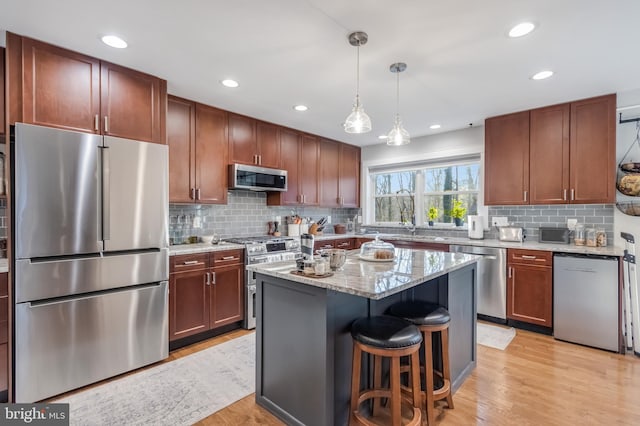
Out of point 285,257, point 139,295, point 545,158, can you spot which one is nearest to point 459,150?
point 545,158

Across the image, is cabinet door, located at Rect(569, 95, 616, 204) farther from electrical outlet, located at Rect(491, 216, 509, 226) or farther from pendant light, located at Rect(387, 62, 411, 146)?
pendant light, located at Rect(387, 62, 411, 146)

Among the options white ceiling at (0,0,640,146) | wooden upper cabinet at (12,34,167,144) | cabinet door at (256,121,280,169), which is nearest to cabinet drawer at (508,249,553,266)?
white ceiling at (0,0,640,146)

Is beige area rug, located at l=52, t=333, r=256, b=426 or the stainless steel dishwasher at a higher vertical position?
the stainless steel dishwasher

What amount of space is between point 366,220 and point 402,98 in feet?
9.09

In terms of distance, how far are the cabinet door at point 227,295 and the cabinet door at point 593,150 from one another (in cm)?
375

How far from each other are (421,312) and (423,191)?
3390 millimetres

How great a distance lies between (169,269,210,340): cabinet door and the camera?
297 cm

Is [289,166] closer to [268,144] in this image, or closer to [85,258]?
[268,144]

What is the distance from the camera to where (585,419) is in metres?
2.00

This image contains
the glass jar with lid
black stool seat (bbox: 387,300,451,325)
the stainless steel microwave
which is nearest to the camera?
black stool seat (bbox: 387,300,451,325)

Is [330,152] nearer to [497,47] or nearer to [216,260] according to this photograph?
[216,260]

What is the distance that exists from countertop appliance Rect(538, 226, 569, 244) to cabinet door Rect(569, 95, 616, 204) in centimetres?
39

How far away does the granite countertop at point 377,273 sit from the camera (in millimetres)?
1566

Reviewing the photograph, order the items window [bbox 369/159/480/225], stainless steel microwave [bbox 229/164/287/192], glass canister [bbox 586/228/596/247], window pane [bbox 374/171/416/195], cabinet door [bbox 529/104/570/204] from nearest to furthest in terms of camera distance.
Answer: glass canister [bbox 586/228/596/247], cabinet door [bbox 529/104/570/204], stainless steel microwave [bbox 229/164/287/192], window [bbox 369/159/480/225], window pane [bbox 374/171/416/195]
